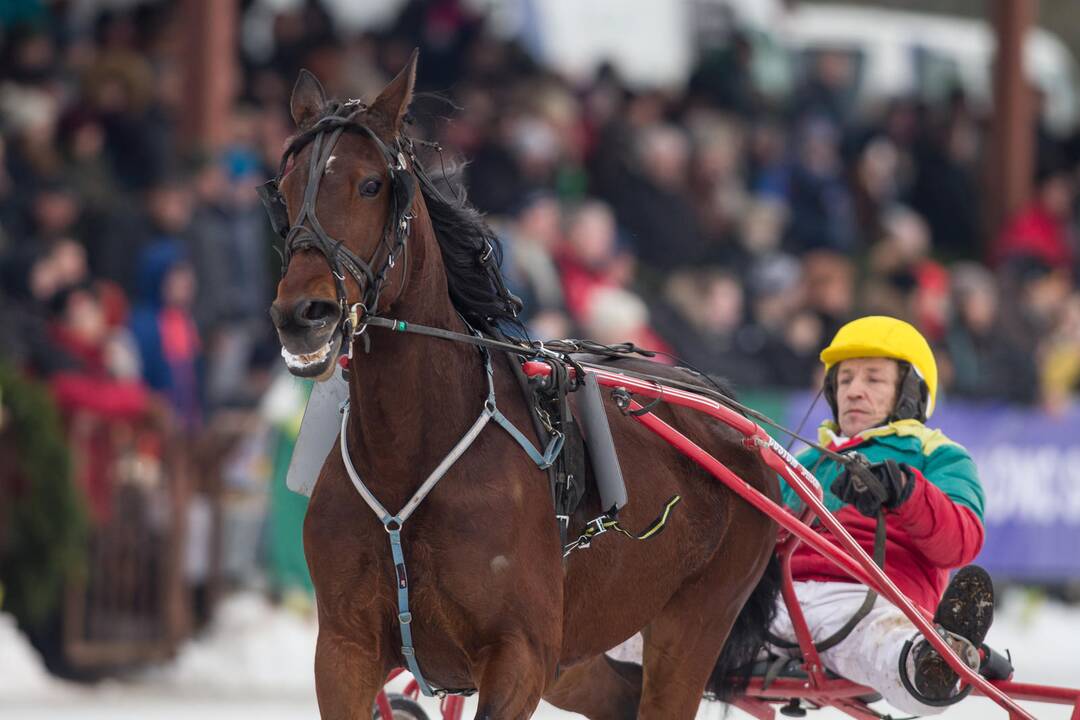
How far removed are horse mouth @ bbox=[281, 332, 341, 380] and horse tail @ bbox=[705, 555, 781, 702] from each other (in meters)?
2.22

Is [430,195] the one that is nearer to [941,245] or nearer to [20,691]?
[20,691]

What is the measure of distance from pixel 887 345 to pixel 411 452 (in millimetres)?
1996

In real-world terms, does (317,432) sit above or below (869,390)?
below

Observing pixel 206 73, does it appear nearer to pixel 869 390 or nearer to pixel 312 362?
pixel 869 390

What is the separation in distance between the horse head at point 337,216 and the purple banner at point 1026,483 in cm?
876

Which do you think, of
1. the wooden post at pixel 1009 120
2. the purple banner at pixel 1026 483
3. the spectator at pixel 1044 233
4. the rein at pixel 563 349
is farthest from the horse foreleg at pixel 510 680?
the wooden post at pixel 1009 120

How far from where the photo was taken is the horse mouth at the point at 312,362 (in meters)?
4.14

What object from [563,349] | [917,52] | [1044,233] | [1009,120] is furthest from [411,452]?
[917,52]

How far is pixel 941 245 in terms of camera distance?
17.8m

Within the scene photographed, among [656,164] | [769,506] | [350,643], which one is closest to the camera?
[350,643]

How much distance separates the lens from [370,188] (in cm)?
444

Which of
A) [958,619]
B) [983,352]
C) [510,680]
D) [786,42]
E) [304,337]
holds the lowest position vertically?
[510,680]

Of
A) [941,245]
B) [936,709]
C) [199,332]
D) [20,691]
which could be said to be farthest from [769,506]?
[941,245]

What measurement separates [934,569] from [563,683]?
1.25 metres
